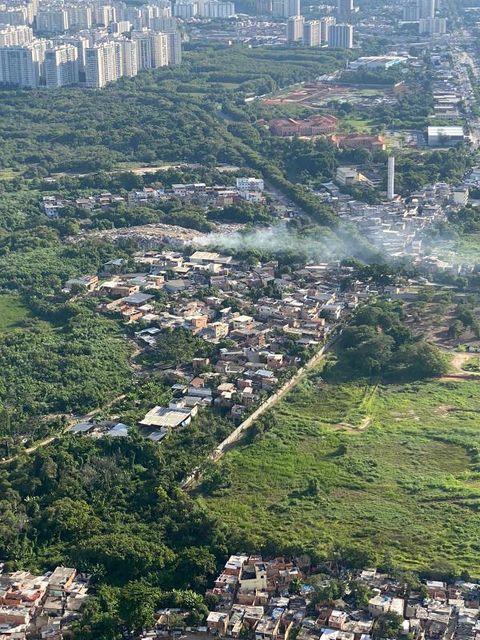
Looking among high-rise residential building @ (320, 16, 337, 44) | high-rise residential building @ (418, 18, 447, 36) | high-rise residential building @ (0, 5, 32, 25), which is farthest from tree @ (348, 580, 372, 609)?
high-rise residential building @ (418, 18, 447, 36)

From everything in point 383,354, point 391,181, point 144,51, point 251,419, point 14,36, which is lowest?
point 251,419

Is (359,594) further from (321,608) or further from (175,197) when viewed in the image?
(175,197)

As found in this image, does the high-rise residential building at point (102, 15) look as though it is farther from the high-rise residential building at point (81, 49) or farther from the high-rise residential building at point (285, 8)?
the high-rise residential building at point (81, 49)

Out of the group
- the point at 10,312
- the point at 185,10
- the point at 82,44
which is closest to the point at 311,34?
the point at 185,10

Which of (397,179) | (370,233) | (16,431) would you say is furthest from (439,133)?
(16,431)

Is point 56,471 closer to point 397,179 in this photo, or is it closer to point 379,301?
point 379,301

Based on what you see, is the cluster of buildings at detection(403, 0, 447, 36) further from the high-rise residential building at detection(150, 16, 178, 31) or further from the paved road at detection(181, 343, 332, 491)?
the paved road at detection(181, 343, 332, 491)
